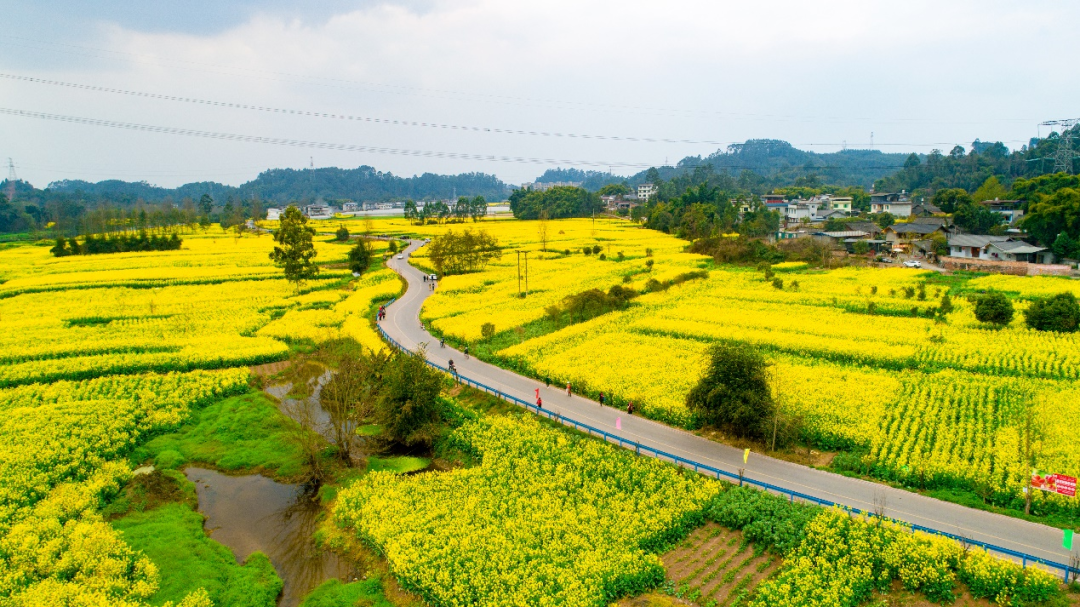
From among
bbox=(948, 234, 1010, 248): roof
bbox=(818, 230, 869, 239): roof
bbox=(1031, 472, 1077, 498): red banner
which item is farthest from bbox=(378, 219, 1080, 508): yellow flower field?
bbox=(818, 230, 869, 239): roof

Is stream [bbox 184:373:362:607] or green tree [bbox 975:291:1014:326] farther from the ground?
green tree [bbox 975:291:1014:326]

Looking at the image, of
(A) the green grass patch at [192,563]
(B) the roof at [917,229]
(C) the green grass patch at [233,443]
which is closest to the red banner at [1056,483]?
(A) the green grass patch at [192,563]

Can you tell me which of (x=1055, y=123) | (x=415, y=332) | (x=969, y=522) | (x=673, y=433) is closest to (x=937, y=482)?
(x=969, y=522)

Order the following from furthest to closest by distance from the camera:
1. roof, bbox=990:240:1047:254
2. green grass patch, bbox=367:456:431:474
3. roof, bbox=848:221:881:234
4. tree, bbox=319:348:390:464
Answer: roof, bbox=848:221:881:234, roof, bbox=990:240:1047:254, tree, bbox=319:348:390:464, green grass patch, bbox=367:456:431:474

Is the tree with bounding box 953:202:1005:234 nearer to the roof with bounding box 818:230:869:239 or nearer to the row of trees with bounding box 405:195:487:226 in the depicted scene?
the roof with bounding box 818:230:869:239

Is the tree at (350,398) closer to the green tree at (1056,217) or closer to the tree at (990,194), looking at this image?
the green tree at (1056,217)

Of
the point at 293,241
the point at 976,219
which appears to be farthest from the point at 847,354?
the point at 976,219

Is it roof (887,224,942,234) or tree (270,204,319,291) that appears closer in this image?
tree (270,204,319,291)

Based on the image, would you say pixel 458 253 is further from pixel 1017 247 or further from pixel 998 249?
pixel 1017 247

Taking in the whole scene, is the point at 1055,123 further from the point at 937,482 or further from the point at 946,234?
the point at 937,482
